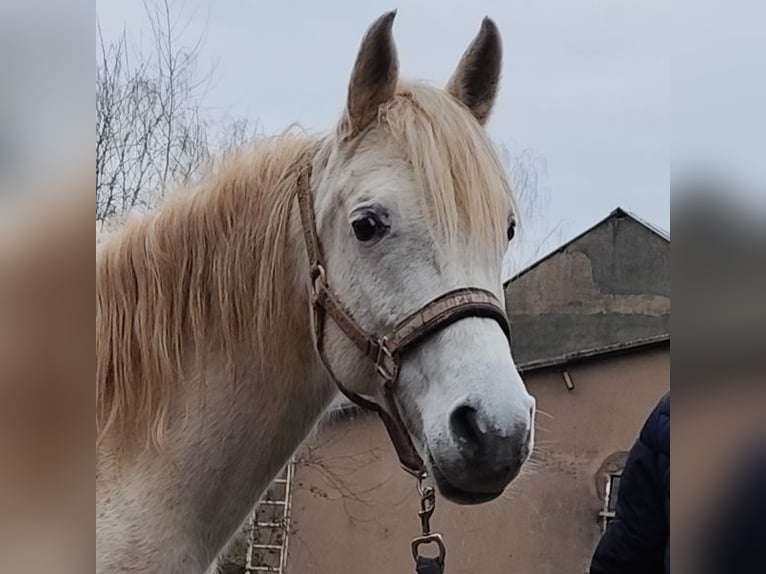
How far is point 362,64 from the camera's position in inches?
41.8

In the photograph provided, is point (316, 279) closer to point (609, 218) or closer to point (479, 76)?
point (479, 76)

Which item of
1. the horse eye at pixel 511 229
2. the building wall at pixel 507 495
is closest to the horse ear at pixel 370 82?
the horse eye at pixel 511 229

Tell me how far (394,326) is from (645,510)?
409 millimetres

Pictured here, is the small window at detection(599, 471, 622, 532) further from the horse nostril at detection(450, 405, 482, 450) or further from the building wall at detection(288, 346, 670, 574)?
the horse nostril at detection(450, 405, 482, 450)

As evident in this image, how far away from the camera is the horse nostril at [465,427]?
0.89 meters

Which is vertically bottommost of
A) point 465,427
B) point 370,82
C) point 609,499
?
point 609,499

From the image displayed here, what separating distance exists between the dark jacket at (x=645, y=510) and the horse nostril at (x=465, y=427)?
25 centimetres

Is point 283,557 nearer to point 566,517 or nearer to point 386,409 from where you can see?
point 566,517

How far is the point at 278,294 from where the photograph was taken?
1.10 meters

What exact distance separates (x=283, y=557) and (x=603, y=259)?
1.55m

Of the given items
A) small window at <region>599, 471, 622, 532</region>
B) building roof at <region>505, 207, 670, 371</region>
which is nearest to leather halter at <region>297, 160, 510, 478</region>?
building roof at <region>505, 207, 670, 371</region>

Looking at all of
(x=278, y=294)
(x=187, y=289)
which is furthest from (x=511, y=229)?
(x=187, y=289)
